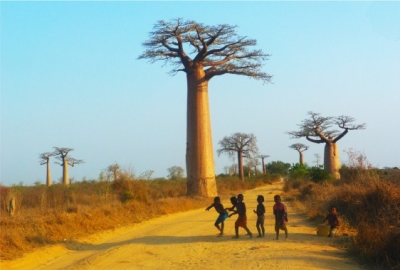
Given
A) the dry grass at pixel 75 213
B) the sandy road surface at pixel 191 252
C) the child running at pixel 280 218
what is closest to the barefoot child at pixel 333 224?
the sandy road surface at pixel 191 252

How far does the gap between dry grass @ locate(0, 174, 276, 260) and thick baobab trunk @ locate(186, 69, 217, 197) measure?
3.15 feet

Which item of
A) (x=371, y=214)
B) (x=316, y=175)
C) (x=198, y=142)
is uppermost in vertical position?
(x=198, y=142)

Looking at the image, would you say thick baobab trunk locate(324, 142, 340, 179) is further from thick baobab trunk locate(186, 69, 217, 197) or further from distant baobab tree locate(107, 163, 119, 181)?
distant baobab tree locate(107, 163, 119, 181)

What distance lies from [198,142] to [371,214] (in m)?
11.6

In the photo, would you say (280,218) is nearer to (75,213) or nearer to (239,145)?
(75,213)

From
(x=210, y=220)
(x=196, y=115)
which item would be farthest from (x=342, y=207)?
(x=196, y=115)

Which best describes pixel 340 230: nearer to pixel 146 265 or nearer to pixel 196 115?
pixel 146 265

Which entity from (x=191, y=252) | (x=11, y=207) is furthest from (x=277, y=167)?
(x=191, y=252)

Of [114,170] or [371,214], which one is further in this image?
[114,170]

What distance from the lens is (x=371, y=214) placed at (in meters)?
9.69

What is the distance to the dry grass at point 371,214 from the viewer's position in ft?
22.5

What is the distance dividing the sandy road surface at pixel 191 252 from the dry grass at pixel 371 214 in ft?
1.12

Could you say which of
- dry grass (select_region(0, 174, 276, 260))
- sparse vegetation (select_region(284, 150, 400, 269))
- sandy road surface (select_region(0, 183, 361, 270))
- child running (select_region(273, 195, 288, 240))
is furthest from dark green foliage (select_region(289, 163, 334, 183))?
child running (select_region(273, 195, 288, 240))

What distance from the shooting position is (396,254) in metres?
6.66
